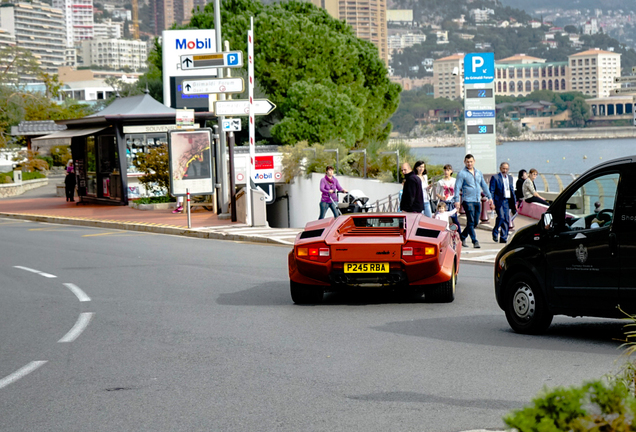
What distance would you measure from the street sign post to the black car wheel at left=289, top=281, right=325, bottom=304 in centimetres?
1465

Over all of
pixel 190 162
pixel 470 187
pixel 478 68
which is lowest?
pixel 470 187

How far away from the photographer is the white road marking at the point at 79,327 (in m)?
8.96

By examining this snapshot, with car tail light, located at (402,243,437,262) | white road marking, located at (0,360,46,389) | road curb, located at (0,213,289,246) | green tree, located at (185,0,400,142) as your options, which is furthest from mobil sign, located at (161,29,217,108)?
white road marking, located at (0,360,46,389)

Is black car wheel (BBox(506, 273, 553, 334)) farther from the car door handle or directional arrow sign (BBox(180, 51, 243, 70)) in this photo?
directional arrow sign (BBox(180, 51, 243, 70))

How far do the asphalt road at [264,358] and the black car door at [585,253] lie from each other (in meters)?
0.42

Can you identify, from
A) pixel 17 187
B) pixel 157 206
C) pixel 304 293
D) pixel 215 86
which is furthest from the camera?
pixel 17 187

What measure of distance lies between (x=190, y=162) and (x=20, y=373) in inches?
721

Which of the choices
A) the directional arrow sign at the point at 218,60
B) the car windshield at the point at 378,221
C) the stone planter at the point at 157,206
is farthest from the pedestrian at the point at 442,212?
the stone planter at the point at 157,206

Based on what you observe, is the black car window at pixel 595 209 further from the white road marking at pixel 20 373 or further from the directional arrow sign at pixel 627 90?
the directional arrow sign at pixel 627 90

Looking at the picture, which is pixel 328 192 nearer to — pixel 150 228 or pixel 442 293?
pixel 150 228

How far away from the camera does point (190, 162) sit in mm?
25359

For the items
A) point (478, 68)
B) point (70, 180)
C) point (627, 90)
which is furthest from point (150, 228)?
point (70, 180)

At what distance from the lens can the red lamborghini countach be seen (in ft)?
33.6

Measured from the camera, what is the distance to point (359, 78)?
2159 inches
